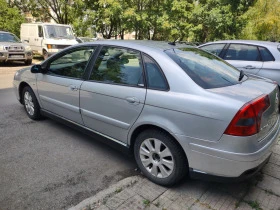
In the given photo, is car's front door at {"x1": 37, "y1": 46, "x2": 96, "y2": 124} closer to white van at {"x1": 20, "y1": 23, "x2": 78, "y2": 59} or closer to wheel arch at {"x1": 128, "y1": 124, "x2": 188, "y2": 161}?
wheel arch at {"x1": 128, "y1": 124, "x2": 188, "y2": 161}

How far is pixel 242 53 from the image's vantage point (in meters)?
6.02

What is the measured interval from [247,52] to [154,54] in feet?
12.7

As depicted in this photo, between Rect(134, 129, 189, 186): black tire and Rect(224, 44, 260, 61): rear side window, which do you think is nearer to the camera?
Rect(134, 129, 189, 186): black tire

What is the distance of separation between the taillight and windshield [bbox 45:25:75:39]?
13.6 metres

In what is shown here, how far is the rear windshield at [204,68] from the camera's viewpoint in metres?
2.67

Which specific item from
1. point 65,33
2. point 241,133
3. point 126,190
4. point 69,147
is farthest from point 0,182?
point 65,33

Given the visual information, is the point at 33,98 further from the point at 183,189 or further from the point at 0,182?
the point at 183,189

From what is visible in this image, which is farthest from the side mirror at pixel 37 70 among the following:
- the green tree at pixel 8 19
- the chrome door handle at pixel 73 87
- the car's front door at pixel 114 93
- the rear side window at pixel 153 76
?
the green tree at pixel 8 19

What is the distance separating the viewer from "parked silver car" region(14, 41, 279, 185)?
2.32m

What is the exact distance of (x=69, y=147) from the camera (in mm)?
3768

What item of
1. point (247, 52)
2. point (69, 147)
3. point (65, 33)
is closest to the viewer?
point (69, 147)

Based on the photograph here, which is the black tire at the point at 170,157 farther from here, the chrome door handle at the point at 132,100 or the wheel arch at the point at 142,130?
the chrome door handle at the point at 132,100

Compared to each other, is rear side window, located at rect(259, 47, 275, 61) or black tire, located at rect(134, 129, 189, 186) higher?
rear side window, located at rect(259, 47, 275, 61)

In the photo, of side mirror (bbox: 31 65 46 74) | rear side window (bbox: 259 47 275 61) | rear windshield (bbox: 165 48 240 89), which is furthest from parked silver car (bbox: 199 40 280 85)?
side mirror (bbox: 31 65 46 74)
